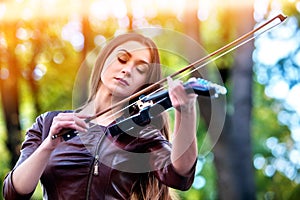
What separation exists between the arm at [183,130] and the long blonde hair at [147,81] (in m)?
0.19


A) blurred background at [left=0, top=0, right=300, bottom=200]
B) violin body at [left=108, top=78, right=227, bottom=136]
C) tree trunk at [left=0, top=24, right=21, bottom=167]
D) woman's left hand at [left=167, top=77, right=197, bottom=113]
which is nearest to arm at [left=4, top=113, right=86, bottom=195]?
violin body at [left=108, top=78, right=227, bottom=136]

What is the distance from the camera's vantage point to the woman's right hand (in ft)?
5.01

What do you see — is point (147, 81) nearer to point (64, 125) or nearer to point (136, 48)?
point (136, 48)

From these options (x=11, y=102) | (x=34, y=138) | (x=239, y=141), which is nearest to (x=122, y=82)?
(x=34, y=138)

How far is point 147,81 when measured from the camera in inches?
68.0

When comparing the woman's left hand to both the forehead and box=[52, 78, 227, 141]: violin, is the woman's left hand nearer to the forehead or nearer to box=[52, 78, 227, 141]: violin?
box=[52, 78, 227, 141]: violin

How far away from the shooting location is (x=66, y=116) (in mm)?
1537

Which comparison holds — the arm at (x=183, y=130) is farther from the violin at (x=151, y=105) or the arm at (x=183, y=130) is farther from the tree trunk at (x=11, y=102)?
the tree trunk at (x=11, y=102)

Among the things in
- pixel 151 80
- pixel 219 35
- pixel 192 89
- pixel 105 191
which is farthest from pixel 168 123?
pixel 219 35

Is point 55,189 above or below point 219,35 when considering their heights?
below

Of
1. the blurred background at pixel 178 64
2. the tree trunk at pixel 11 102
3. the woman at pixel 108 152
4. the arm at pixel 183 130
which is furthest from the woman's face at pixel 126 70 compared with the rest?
the tree trunk at pixel 11 102

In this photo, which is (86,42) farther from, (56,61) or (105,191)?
(105,191)

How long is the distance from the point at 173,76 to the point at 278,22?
29cm

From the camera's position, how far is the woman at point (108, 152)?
5.20ft
